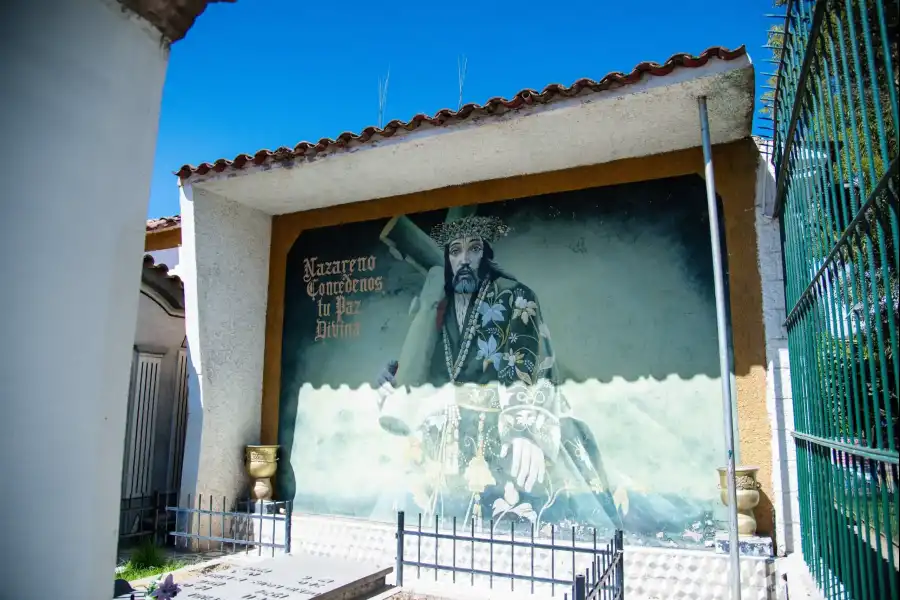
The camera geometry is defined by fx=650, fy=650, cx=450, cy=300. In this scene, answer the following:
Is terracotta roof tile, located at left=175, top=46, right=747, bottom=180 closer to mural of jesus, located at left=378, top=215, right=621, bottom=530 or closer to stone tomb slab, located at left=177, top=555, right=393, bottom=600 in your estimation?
mural of jesus, located at left=378, top=215, right=621, bottom=530

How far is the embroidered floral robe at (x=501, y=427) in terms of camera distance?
5.92m

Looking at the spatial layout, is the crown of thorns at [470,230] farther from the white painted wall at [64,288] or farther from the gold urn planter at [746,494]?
the white painted wall at [64,288]

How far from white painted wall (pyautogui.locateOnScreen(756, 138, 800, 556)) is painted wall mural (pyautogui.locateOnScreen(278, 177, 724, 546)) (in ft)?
1.41

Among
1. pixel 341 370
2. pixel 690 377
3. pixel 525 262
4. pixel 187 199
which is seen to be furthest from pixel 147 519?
pixel 690 377

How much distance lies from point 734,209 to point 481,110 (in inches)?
92.2

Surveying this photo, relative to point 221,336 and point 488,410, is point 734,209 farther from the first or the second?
point 221,336

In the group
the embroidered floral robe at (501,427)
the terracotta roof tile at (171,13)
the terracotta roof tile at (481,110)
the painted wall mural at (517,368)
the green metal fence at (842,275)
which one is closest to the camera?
the terracotta roof tile at (171,13)

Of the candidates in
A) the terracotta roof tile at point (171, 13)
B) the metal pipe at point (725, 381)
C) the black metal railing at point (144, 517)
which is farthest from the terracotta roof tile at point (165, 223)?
the terracotta roof tile at point (171, 13)

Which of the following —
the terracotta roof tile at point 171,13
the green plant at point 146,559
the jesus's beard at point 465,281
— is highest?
the jesus's beard at point 465,281

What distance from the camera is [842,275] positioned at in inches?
97.9

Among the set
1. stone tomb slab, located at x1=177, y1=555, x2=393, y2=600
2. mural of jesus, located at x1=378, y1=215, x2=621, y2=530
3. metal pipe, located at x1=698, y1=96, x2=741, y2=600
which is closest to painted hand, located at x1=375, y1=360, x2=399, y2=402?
mural of jesus, located at x1=378, y1=215, x2=621, y2=530

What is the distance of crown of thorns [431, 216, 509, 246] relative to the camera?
6.65 m

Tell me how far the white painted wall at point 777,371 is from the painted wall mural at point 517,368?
1.41 ft

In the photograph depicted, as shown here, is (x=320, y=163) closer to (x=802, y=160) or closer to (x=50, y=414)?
(x=802, y=160)
